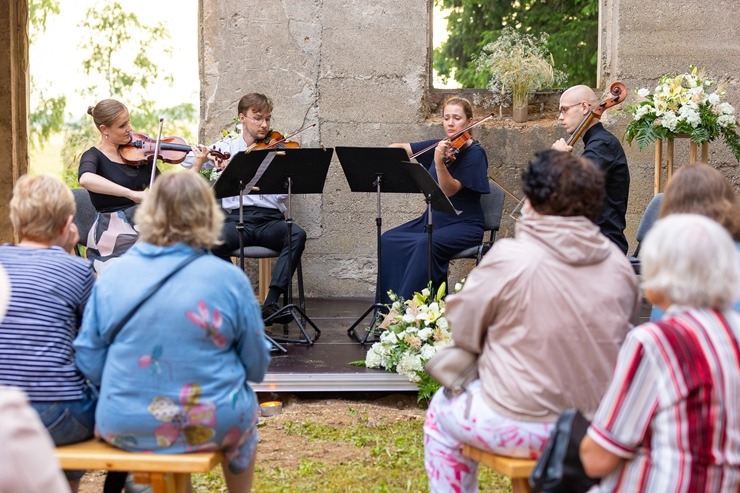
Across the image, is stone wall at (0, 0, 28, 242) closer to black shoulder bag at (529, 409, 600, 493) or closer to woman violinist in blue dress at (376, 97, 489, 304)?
woman violinist in blue dress at (376, 97, 489, 304)

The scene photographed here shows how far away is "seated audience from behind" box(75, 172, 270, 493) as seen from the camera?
292cm

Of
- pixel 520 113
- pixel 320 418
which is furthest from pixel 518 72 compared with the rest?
pixel 320 418

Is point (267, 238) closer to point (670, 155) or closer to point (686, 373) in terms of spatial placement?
point (670, 155)

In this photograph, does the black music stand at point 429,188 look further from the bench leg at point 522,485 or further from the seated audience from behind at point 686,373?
the seated audience from behind at point 686,373

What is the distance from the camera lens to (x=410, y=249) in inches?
242

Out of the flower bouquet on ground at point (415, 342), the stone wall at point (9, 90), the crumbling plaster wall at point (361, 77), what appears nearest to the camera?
the flower bouquet on ground at point (415, 342)

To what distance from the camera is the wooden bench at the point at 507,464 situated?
2.85 m

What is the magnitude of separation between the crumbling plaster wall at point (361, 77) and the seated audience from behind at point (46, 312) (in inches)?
166

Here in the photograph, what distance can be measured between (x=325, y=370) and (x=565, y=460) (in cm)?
271

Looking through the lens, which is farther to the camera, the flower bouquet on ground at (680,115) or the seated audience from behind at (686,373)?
the flower bouquet on ground at (680,115)

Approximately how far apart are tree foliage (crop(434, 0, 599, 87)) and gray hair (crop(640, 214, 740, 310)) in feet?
31.5

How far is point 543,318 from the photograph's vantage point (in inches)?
113

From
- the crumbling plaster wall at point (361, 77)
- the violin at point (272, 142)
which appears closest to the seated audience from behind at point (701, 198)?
the violin at point (272, 142)

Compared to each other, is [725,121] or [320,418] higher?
[725,121]
